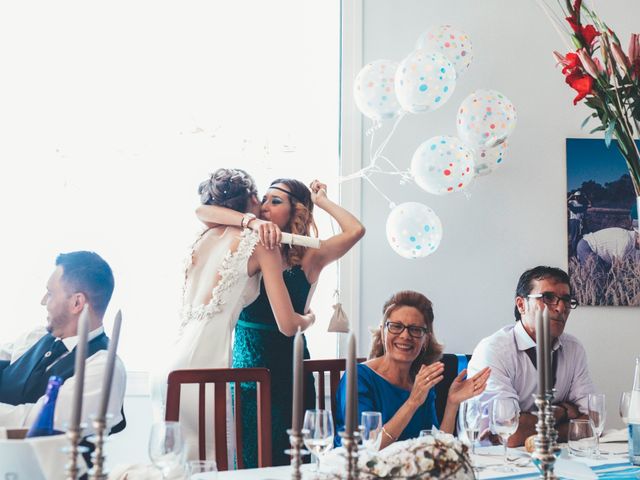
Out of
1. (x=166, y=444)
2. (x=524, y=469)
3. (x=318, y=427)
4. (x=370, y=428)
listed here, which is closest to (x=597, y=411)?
(x=524, y=469)

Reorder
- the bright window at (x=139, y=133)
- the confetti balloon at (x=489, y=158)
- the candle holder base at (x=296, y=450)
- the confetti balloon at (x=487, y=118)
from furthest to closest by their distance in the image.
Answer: the bright window at (x=139, y=133)
the confetti balloon at (x=489, y=158)
the confetti balloon at (x=487, y=118)
the candle holder base at (x=296, y=450)

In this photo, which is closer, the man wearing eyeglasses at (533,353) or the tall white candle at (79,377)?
the tall white candle at (79,377)

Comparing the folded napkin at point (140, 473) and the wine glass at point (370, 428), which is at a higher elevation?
the wine glass at point (370, 428)

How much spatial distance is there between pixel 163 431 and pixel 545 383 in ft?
2.29

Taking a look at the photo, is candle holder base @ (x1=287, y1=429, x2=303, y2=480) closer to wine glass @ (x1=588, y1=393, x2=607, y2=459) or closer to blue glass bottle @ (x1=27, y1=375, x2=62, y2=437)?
blue glass bottle @ (x1=27, y1=375, x2=62, y2=437)

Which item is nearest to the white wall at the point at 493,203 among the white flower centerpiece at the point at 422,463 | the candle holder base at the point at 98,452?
the white flower centerpiece at the point at 422,463

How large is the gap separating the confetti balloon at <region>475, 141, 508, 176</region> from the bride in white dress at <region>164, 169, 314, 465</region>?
3.78 feet

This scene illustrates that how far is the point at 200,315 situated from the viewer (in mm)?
2975

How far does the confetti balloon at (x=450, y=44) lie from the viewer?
3629 millimetres

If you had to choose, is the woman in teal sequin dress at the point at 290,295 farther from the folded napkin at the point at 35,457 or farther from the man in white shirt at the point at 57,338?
the folded napkin at the point at 35,457

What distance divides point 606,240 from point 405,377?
1.80 meters

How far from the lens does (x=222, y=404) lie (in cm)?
241

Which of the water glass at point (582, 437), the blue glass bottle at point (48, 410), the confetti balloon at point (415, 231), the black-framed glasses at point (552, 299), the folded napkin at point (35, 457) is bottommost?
the water glass at point (582, 437)

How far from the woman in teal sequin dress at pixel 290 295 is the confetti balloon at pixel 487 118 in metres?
0.67
